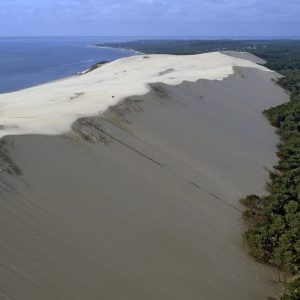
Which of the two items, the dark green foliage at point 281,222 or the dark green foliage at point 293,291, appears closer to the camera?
the dark green foliage at point 293,291

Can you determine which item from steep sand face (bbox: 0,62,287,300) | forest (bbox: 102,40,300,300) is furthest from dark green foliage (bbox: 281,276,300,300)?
steep sand face (bbox: 0,62,287,300)

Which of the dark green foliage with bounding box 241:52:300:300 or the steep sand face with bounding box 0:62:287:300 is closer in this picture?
the steep sand face with bounding box 0:62:287:300

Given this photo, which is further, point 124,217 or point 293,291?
point 124,217

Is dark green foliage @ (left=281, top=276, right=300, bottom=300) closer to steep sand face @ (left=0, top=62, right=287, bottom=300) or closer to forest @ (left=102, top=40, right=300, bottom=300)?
forest @ (left=102, top=40, right=300, bottom=300)

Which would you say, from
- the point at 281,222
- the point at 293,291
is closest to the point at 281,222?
the point at 281,222

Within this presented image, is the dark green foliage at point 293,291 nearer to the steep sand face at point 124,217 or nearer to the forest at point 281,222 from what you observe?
the forest at point 281,222

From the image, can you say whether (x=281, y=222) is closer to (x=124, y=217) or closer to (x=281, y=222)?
(x=281, y=222)

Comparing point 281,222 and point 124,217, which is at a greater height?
point 124,217

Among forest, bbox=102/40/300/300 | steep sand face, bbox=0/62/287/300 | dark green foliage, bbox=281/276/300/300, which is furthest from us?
forest, bbox=102/40/300/300

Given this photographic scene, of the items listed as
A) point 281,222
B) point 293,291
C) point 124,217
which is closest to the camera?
point 293,291

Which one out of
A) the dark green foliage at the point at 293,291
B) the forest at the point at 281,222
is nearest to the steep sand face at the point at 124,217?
the forest at the point at 281,222
